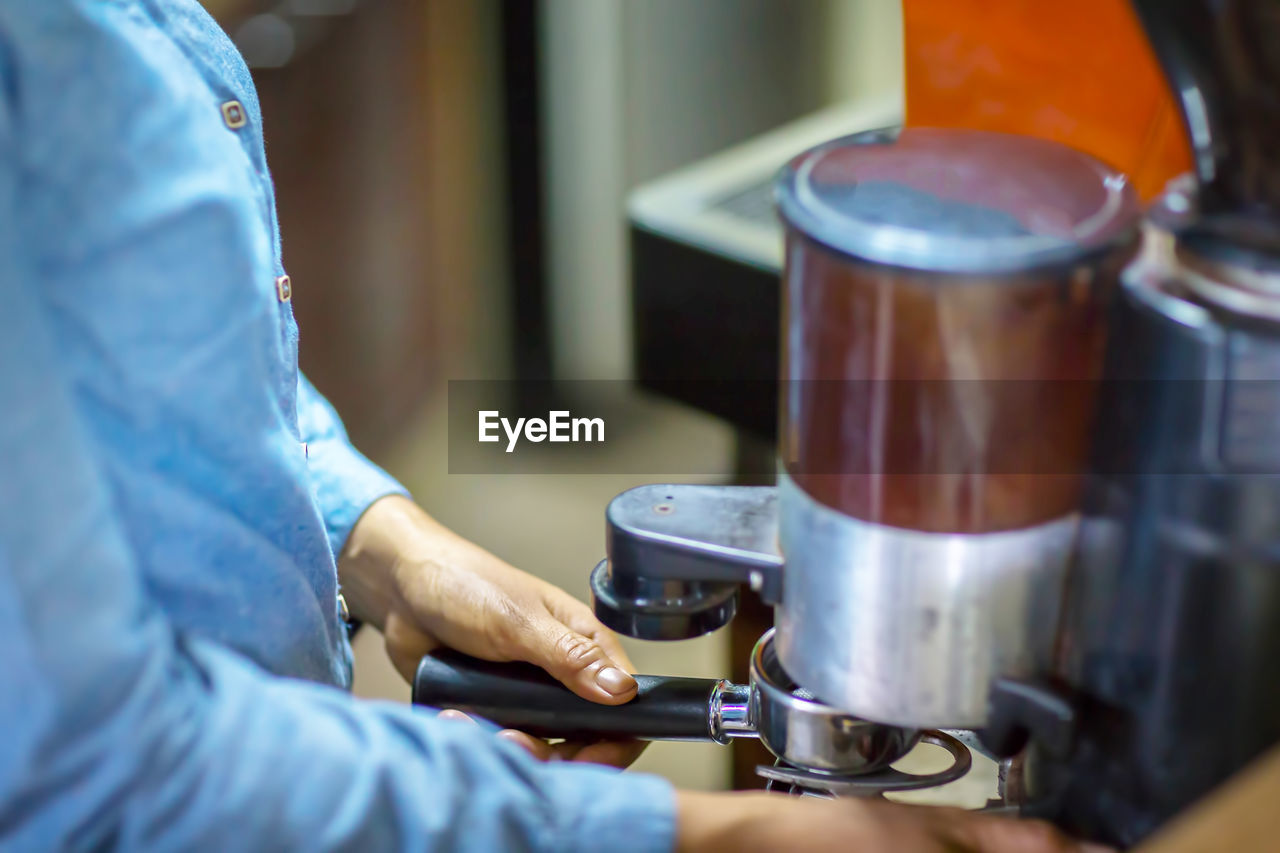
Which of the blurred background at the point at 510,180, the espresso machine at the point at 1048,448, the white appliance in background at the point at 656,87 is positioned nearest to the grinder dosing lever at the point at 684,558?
the espresso machine at the point at 1048,448

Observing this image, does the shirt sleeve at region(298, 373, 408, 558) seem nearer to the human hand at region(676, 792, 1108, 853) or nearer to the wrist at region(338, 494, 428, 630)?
the wrist at region(338, 494, 428, 630)

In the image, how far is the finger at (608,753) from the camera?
642 mm

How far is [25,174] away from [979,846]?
1.27 ft

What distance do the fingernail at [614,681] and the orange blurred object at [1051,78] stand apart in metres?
0.29

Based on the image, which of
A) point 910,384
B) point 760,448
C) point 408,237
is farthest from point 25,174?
point 408,237

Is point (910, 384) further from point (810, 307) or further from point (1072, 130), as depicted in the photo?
point (1072, 130)

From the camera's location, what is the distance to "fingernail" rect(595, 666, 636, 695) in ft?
2.01

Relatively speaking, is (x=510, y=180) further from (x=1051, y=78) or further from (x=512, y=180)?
(x=1051, y=78)

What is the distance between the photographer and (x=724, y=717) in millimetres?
578

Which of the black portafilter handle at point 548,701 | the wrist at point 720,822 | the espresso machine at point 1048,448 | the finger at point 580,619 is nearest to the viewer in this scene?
the espresso machine at point 1048,448

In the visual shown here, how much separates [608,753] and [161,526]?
0.27m

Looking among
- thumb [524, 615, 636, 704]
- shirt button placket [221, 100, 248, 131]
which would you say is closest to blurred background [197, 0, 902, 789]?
thumb [524, 615, 636, 704]

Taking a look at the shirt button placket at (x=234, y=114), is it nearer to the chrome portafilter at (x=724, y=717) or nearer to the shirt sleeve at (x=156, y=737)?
the shirt sleeve at (x=156, y=737)

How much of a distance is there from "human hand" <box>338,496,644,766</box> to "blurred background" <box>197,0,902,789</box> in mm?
947
